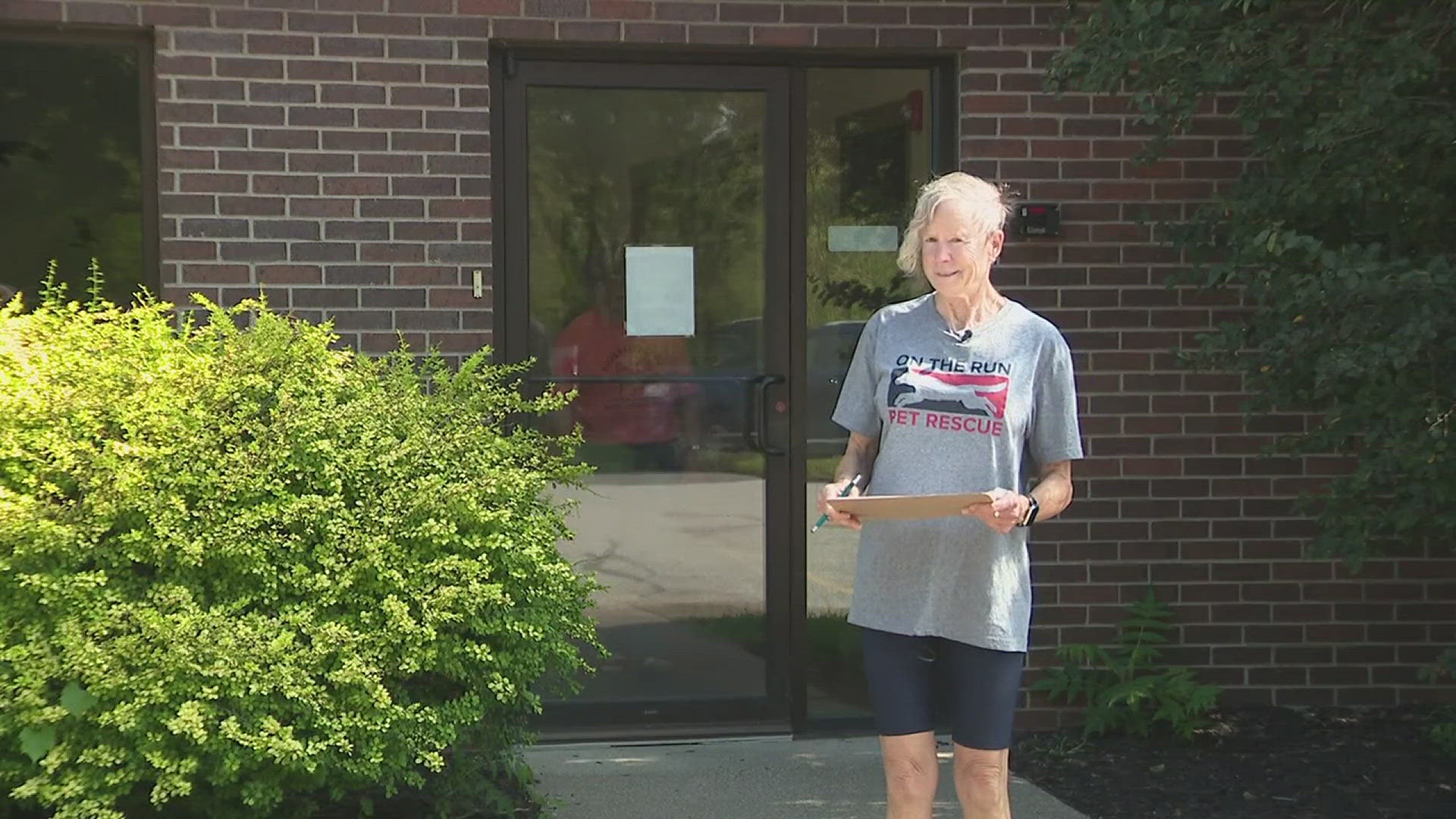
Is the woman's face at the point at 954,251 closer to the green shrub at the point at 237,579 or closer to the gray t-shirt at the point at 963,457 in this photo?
the gray t-shirt at the point at 963,457

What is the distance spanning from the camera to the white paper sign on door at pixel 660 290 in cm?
575

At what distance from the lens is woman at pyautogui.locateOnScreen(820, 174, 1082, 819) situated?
3494 mm

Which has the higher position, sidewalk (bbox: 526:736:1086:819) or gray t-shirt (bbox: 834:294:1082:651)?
gray t-shirt (bbox: 834:294:1082:651)

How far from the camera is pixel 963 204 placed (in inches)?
138

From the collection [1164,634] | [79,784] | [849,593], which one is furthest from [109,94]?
[1164,634]

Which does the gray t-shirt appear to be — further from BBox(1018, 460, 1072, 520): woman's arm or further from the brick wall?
the brick wall

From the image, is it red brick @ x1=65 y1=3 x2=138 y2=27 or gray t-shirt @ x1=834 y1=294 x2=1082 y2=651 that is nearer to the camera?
gray t-shirt @ x1=834 y1=294 x2=1082 y2=651

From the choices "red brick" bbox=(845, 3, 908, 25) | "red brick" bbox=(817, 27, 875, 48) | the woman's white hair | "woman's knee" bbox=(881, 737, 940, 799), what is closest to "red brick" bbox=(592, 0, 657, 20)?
"red brick" bbox=(817, 27, 875, 48)

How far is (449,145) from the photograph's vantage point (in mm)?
5473

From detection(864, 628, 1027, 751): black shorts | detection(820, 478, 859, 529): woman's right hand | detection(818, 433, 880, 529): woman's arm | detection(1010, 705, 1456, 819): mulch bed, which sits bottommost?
detection(1010, 705, 1456, 819): mulch bed

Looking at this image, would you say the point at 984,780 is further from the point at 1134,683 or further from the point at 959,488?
the point at 1134,683

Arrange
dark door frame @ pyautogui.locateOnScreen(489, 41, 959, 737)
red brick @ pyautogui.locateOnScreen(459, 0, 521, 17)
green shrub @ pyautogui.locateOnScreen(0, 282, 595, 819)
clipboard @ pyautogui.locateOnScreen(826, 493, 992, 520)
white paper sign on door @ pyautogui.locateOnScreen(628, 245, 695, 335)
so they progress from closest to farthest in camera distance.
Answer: clipboard @ pyautogui.locateOnScreen(826, 493, 992, 520), green shrub @ pyautogui.locateOnScreen(0, 282, 595, 819), red brick @ pyautogui.locateOnScreen(459, 0, 521, 17), dark door frame @ pyautogui.locateOnScreen(489, 41, 959, 737), white paper sign on door @ pyautogui.locateOnScreen(628, 245, 695, 335)

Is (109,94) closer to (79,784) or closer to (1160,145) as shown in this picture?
(79,784)

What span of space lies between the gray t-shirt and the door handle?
7.08 feet
